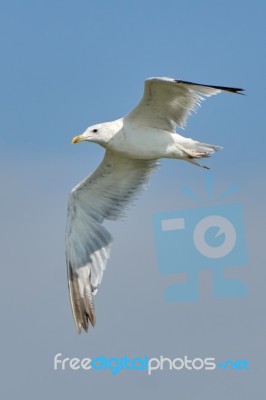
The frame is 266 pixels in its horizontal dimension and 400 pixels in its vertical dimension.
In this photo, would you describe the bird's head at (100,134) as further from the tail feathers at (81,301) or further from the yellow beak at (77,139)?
the tail feathers at (81,301)

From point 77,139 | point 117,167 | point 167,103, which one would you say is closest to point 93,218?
point 117,167

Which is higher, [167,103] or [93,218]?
[167,103]

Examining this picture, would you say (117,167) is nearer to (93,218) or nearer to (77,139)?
(93,218)

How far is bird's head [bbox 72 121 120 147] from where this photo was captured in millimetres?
13523

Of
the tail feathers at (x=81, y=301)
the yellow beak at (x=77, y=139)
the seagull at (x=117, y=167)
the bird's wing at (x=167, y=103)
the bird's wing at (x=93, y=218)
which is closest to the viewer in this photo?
the bird's wing at (x=167, y=103)

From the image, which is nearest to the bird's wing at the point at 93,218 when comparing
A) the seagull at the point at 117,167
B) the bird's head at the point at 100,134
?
the seagull at the point at 117,167

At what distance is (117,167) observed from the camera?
1488 cm

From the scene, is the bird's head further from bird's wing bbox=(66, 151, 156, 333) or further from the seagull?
bird's wing bbox=(66, 151, 156, 333)

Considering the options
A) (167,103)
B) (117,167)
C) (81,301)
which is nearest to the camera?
(167,103)

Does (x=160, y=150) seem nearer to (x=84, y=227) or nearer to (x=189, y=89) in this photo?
(x=189, y=89)

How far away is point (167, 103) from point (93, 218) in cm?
242

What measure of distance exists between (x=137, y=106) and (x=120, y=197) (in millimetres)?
2172

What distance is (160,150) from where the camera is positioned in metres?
13.6

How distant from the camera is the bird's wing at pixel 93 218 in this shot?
14969mm
